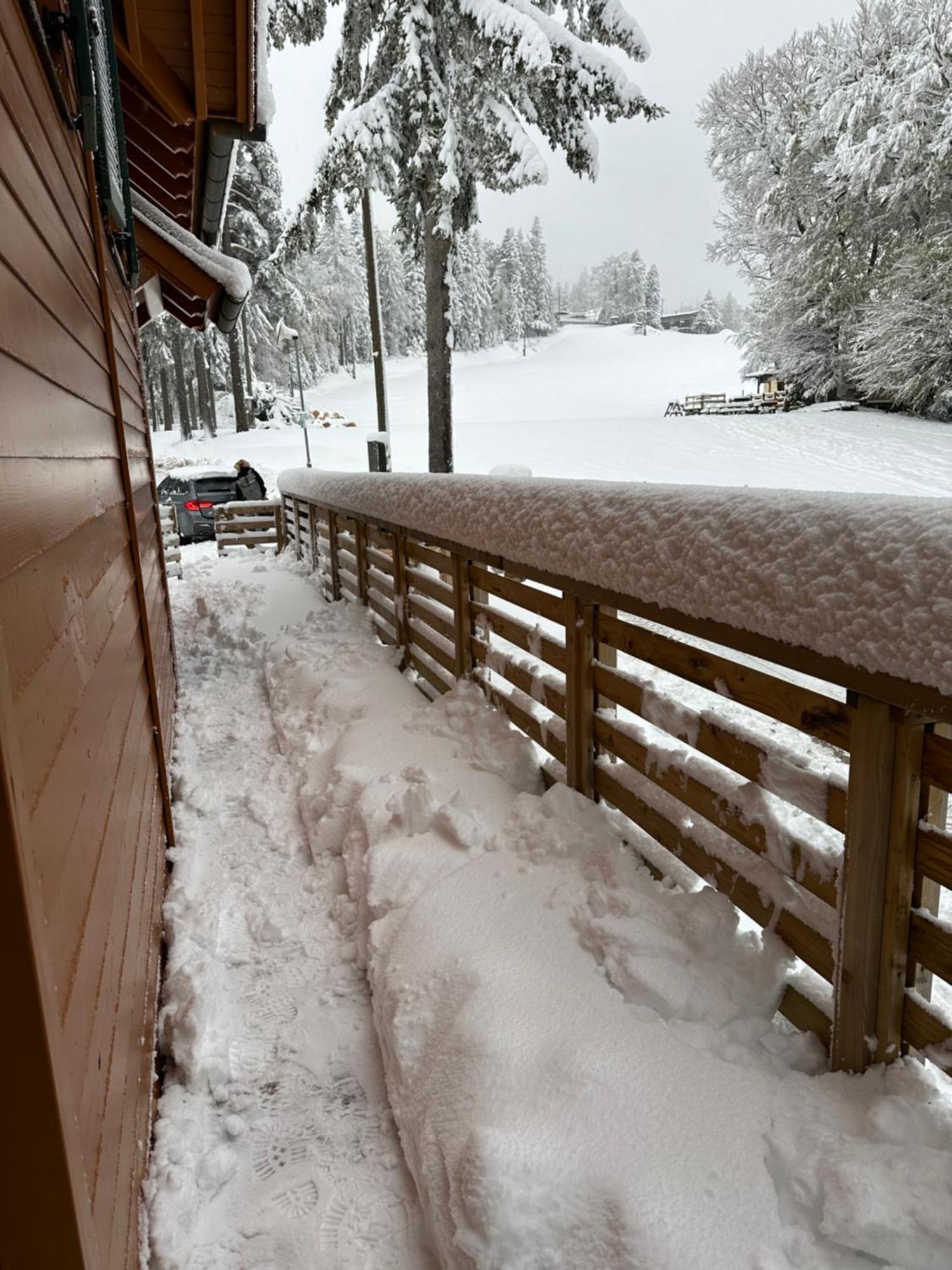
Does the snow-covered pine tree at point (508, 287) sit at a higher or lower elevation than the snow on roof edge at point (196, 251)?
higher

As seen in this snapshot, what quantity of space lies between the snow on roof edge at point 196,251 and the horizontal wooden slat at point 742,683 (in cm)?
500

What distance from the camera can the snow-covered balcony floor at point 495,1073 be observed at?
4.86 feet

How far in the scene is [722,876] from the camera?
2184mm

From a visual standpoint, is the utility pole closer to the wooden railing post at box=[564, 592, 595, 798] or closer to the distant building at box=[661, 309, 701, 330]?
the wooden railing post at box=[564, 592, 595, 798]

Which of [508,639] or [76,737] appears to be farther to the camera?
[508,639]

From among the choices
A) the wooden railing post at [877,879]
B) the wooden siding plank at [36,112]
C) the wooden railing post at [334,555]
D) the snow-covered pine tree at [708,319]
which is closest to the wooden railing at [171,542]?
the wooden railing post at [334,555]

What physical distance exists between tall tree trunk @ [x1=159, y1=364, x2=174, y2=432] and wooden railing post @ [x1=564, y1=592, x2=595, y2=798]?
39.6 metres

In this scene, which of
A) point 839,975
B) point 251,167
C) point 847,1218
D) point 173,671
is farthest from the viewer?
point 251,167

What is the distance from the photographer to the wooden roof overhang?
12.7 ft

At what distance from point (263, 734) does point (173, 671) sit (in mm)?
1349

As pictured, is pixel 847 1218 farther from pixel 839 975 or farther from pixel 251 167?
pixel 251 167

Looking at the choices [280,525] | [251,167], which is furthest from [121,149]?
[251,167]

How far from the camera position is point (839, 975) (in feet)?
5.64

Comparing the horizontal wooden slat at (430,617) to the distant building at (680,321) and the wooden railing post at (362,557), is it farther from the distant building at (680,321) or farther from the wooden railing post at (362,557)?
the distant building at (680,321)
